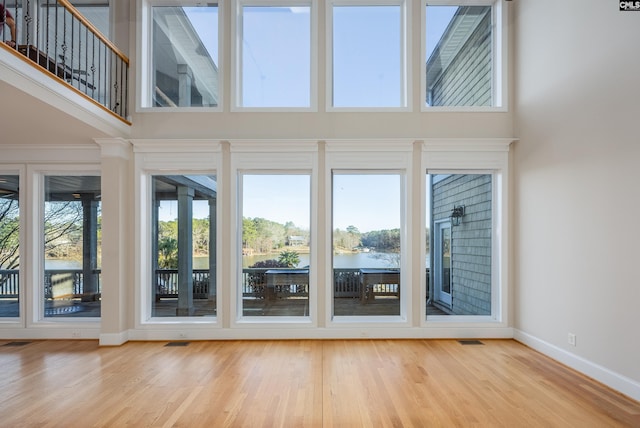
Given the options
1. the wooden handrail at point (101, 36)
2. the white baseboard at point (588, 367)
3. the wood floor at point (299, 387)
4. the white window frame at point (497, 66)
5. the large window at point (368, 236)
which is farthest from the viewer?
the large window at point (368, 236)

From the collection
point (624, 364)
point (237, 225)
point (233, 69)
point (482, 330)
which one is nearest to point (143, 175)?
point (237, 225)

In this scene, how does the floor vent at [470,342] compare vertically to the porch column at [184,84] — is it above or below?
below

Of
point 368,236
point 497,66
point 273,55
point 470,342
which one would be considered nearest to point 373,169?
point 368,236

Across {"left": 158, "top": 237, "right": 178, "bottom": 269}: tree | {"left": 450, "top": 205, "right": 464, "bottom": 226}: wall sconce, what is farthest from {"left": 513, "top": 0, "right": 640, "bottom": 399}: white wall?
{"left": 158, "top": 237, "right": 178, "bottom": 269}: tree

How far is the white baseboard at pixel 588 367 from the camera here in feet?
10.2

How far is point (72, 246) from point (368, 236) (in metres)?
4.27

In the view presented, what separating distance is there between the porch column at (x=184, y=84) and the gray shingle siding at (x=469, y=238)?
148 inches

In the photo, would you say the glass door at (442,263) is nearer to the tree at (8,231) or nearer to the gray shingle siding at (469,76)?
the gray shingle siding at (469,76)

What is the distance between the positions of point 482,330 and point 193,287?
405 cm

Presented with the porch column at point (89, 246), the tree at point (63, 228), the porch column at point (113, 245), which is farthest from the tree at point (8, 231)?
the porch column at point (113, 245)

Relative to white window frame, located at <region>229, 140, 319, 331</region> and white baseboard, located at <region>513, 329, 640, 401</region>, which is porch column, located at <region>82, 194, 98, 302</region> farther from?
white baseboard, located at <region>513, 329, 640, 401</region>

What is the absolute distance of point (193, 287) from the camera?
4.98 meters

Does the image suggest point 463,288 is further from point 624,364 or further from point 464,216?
point 624,364

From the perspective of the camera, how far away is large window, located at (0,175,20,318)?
16.3 ft
